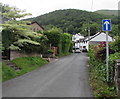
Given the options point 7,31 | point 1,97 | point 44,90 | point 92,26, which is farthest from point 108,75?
point 92,26

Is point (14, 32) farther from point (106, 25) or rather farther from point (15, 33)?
point (106, 25)

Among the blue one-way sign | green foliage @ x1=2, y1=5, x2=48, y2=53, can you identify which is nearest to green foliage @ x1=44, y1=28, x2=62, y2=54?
green foliage @ x1=2, y1=5, x2=48, y2=53

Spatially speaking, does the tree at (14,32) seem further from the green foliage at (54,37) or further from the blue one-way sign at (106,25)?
the green foliage at (54,37)

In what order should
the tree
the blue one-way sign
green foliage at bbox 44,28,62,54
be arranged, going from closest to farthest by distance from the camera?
1. the blue one-way sign
2. the tree
3. green foliage at bbox 44,28,62,54

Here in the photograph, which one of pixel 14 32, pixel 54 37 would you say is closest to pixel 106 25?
pixel 14 32

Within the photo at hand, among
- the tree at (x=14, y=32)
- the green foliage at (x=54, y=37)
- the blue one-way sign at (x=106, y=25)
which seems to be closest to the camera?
the blue one-way sign at (x=106, y=25)

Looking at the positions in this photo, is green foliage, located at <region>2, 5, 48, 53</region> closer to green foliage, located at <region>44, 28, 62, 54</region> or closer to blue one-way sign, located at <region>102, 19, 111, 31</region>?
blue one-way sign, located at <region>102, 19, 111, 31</region>

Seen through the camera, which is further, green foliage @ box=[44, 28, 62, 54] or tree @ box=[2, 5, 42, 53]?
green foliage @ box=[44, 28, 62, 54]

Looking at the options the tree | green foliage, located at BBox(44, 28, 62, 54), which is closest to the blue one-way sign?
the tree

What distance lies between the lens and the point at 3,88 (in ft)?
25.7

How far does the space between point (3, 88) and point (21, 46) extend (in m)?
9.02

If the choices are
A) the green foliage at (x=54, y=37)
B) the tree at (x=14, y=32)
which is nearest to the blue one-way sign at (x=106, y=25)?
the tree at (x=14, y=32)

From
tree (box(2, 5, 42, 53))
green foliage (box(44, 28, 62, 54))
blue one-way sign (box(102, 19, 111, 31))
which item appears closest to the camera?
blue one-way sign (box(102, 19, 111, 31))

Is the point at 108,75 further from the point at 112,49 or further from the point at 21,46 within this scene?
the point at 21,46
